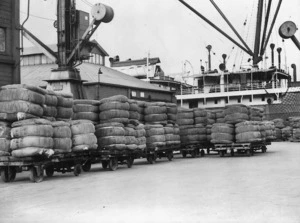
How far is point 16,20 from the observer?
689 inches

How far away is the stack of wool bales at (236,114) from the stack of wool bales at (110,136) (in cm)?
830

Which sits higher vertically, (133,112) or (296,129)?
(133,112)

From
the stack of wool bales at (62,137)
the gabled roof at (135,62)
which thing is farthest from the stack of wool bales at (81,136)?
the gabled roof at (135,62)

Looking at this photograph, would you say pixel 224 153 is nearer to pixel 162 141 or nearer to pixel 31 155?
pixel 162 141

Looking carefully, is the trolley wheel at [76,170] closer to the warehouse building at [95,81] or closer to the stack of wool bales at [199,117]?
the stack of wool bales at [199,117]

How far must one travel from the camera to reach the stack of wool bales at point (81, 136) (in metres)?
13.8

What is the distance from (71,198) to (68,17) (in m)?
17.1

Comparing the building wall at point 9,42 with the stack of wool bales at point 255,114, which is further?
the stack of wool bales at point 255,114

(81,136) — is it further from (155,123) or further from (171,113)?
(171,113)

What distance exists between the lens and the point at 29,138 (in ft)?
38.8

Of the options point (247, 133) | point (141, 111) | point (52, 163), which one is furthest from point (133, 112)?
point (247, 133)

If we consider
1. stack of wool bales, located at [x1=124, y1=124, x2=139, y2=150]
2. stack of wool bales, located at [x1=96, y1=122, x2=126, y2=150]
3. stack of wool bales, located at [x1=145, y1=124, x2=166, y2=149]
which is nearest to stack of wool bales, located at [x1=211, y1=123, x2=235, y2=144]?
stack of wool bales, located at [x1=145, y1=124, x2=166, y2=149]

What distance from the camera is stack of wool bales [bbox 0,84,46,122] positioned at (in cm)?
1210

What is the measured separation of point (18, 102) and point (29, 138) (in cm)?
102
